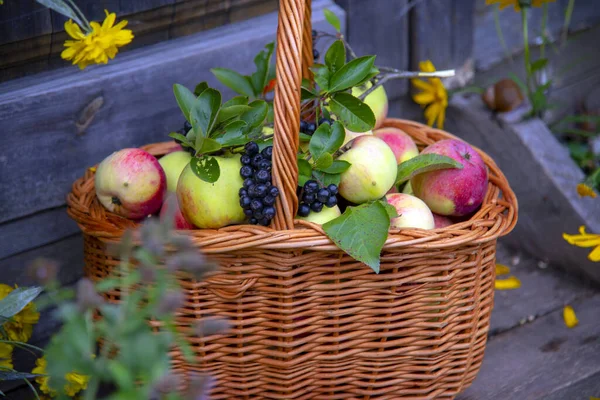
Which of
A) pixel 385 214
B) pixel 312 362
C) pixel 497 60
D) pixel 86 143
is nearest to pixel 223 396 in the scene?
pixel 312 362

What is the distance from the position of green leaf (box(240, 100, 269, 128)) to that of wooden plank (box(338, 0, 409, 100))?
0.69 m

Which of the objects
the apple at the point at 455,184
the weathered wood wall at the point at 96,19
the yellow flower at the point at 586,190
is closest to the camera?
the apple at the point at 455,184

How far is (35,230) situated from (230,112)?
557mm

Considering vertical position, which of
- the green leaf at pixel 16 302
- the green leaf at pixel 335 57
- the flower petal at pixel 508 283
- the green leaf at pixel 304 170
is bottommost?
the flower petal at pixel 508 283

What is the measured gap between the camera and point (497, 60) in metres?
1.99

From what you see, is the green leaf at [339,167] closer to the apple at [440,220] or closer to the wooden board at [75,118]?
the apple at [440,220]

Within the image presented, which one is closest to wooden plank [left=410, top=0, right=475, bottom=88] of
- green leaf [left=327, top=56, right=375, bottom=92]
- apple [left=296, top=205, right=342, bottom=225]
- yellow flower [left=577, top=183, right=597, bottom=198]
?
yellow flower [left=577, top=183, right=597, bottom=198]

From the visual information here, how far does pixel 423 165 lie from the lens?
1.09 metres

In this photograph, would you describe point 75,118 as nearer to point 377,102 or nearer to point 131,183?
point 131,183

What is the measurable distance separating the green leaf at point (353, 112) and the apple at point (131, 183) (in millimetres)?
312

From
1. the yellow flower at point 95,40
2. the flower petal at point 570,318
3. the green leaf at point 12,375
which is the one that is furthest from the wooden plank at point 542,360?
the yellow flower at point 95,40

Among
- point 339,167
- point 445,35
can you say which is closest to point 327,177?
point 339,167

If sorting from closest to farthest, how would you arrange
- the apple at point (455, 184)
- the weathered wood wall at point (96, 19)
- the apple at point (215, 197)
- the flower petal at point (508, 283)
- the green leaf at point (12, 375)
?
the green leaf at point (12, 375), the apple at point (215, 197), the apple at point (455, 184), the weathered wood wall at point (96, 19), the flower petal at point (508, 283)

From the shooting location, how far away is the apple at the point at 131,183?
42.3 inches
